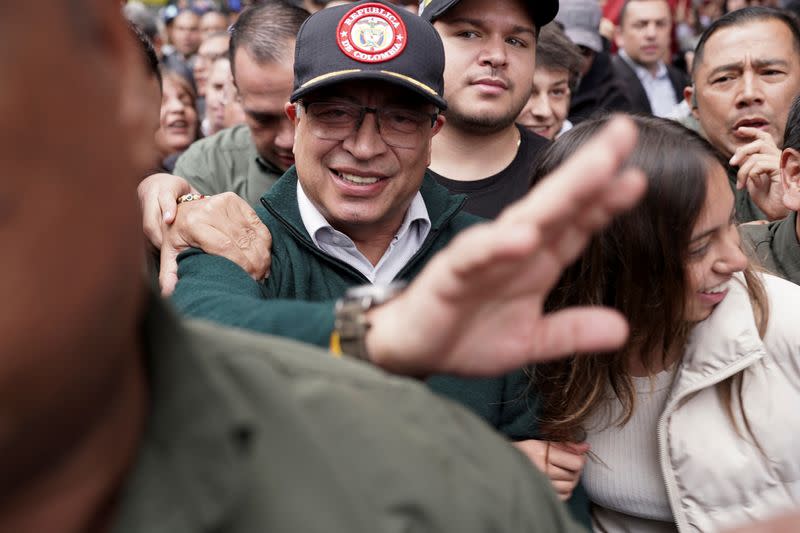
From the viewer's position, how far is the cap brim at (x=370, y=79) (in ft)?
7.75

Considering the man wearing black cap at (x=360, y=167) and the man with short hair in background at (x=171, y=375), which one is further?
the man wearing black cap at (x=360, y=167)

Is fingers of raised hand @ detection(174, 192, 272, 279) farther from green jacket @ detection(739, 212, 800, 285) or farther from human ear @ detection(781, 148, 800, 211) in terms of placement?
human ear @ detection(781, 148, 800, 211)

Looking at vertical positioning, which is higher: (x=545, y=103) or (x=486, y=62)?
(x=486, y=62)

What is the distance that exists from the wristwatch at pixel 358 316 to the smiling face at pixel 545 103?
3325 mm

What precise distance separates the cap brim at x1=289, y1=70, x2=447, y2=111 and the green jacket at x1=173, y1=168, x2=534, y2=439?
1.05 ft

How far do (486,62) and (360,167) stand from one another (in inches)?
49.1

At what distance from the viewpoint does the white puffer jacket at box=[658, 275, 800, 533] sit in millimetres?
2279

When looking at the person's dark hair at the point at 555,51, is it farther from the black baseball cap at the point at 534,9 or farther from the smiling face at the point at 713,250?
the smiling face at the point at 713,250

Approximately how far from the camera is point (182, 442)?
38.8 inches

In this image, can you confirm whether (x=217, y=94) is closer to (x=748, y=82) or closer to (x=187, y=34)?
(x=748, y=82)

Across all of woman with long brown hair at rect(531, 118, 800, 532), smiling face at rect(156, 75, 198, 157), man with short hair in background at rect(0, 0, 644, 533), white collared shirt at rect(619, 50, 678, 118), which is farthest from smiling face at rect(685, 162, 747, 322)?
white collared shirt at rect(619, 50, 678, 118)

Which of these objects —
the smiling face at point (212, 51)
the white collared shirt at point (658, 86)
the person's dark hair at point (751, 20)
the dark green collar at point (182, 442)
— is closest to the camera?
the dark green collar at point (182, 442)

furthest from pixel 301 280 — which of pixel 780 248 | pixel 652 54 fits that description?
pixel 652 54

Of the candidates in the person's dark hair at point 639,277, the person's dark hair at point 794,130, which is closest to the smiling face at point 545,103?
the person's dark hair at point 794,130
